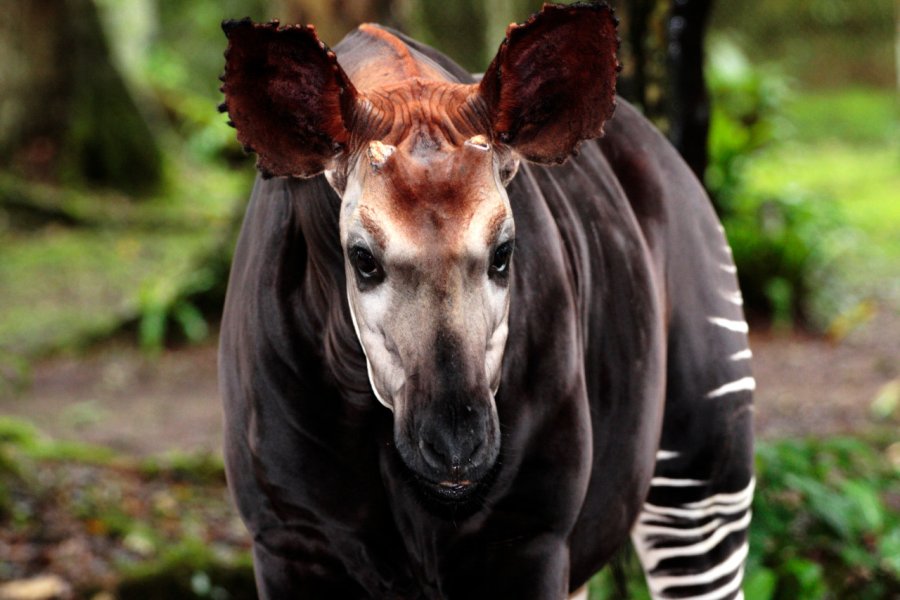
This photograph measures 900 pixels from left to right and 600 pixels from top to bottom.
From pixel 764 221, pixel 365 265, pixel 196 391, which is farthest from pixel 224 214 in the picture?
pixel 365 265

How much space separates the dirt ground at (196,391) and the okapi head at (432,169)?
494cm

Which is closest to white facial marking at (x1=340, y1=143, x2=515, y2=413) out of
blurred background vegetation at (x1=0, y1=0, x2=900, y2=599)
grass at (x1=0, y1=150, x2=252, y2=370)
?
blurred background vegetation at (x1=0, y1=0, x2=900, y2=599)

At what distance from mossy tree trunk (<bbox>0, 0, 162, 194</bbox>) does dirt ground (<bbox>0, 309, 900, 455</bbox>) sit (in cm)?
501

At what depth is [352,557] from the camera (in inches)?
108

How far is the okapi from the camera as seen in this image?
225 centimetres

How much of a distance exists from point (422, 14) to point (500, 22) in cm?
139

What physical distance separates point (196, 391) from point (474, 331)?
6472 millimetres

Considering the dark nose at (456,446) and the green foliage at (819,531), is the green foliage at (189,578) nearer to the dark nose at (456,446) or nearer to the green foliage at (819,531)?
the green foliage at (819,531)

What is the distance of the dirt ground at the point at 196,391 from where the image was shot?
7.44 metres

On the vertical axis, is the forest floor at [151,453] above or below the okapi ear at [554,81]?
below

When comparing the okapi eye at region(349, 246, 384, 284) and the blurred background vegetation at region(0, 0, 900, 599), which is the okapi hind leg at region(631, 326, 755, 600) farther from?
the okapi eye at region(349, 246, 384, 284)

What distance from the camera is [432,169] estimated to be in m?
2.25

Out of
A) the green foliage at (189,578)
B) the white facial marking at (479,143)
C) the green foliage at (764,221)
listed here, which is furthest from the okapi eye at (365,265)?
the green foliage at (764,221)

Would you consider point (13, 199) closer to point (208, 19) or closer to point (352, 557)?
point (208, 19)
